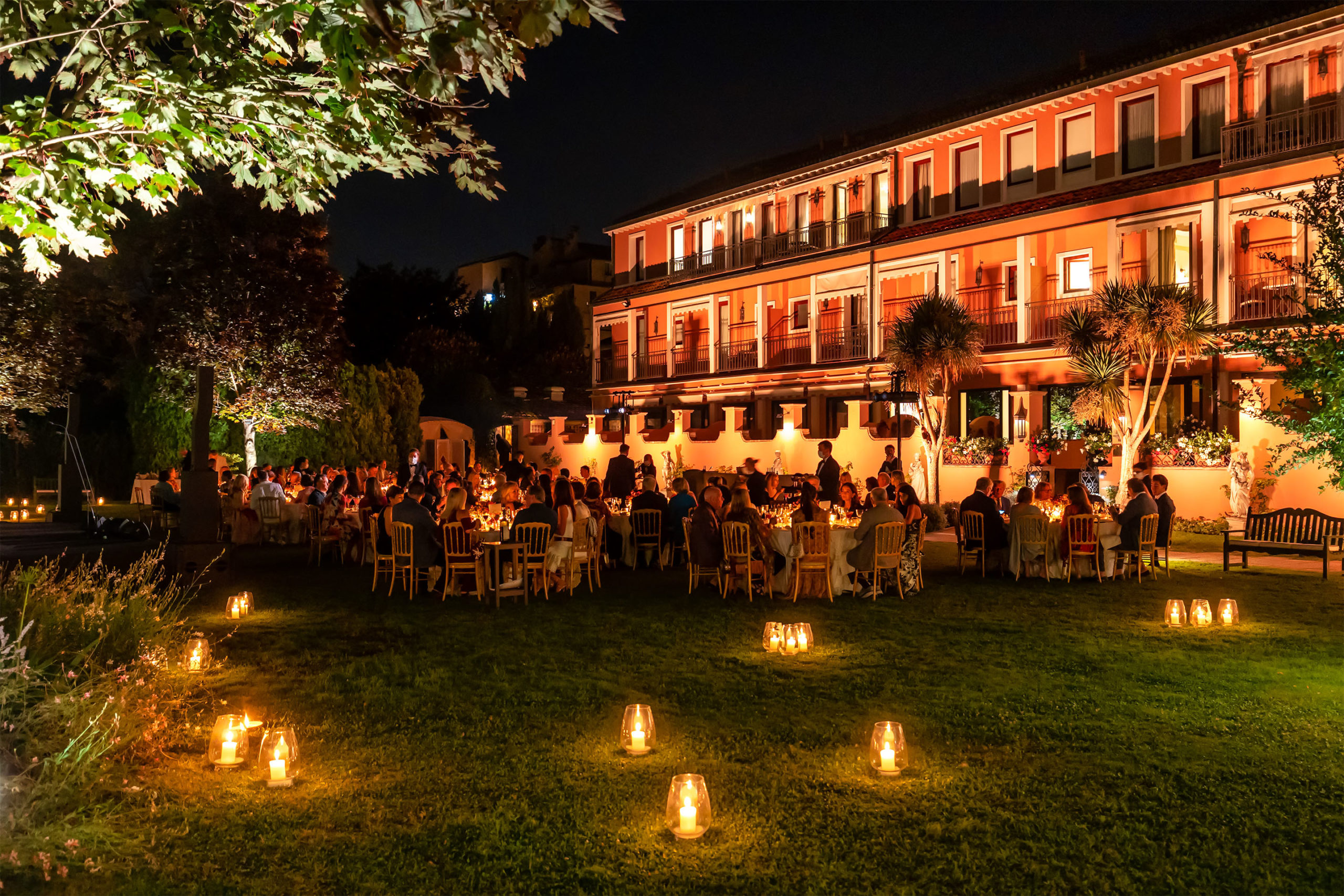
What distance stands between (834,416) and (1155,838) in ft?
77.4

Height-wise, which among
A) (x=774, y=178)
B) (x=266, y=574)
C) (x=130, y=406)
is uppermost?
(x=774, y=178)

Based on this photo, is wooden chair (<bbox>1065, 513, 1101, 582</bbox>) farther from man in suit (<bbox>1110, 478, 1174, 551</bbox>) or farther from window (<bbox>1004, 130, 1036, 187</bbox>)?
window (<bbox>1004, 130, 1036, 187</bbox>)

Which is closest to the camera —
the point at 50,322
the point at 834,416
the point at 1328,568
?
the point at 1328,568

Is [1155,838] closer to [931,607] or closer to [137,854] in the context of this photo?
[137,854]

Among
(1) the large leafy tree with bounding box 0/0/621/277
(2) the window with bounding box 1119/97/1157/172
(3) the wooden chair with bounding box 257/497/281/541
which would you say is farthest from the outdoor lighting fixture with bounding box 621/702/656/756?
(2) the window with bounding box 1119/97/1157/172

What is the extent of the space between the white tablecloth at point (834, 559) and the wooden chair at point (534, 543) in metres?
2.56

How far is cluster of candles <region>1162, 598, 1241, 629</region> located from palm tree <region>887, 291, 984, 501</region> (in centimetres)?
1235

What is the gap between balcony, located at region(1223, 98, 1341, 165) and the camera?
777 inches

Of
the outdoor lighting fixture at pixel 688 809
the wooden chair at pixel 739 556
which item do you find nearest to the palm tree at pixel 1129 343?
the wooden chair at pixel 739 556

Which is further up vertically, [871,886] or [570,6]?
[570,6]

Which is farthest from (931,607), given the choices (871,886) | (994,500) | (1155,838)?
(871,886)

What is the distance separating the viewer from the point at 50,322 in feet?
64.9

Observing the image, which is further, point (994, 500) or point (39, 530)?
point (39, 530)

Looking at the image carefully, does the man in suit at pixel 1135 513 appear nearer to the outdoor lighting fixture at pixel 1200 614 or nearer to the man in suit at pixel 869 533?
the outdoor lighting fixture at pixel 1200 614
